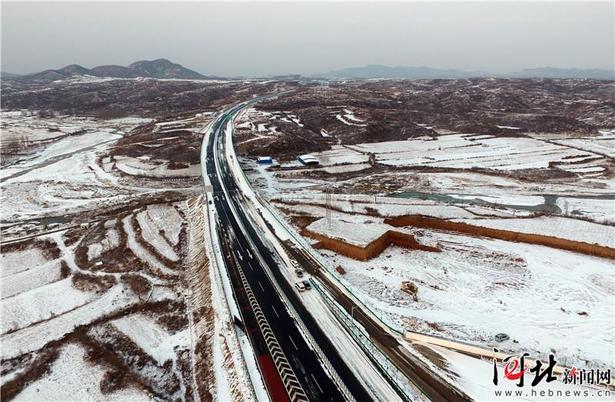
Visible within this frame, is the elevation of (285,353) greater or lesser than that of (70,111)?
lesser

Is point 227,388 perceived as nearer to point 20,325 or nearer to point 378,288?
point 378,288

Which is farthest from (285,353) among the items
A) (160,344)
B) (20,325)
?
(20,325)

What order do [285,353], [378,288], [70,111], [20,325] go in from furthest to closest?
[70,111] < [378,288] < [20,325] < [285,353]

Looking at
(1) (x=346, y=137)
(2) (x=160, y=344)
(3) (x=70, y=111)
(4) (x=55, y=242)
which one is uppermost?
(3) (x=70, y=111)

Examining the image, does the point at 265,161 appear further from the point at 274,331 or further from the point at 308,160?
the point at 274,331

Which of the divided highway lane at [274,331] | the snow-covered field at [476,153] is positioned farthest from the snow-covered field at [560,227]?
the divided highway lane at [274,331]

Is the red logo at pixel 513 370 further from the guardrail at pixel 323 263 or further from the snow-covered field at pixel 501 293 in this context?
the guardrail at pixel 323 263
